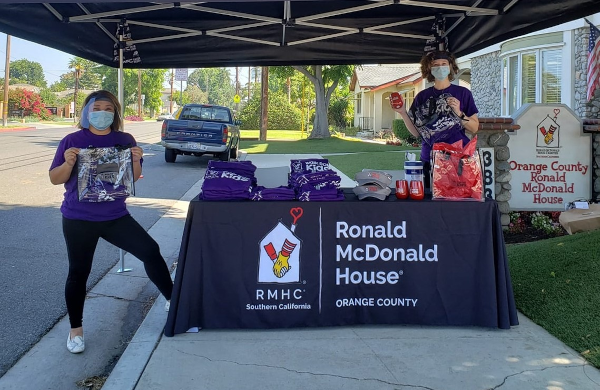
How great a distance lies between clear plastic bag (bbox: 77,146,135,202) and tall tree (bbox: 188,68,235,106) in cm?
15827

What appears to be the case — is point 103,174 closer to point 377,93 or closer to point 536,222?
point 536,222

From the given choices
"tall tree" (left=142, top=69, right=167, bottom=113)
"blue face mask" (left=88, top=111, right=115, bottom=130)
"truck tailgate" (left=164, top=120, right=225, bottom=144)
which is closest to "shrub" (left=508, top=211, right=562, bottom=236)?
"blue face mask" (left=88, top=111, right=115, bottom=130)

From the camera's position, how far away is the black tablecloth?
14.9 feet

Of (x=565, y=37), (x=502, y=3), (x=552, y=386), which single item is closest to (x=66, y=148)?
(x=552, y=386)

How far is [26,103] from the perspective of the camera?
6500 cm

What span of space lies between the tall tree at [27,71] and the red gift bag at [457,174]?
15956 centimetres

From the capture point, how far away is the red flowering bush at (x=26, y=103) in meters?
63.8

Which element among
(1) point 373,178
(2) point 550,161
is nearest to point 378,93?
(2) point 550,161

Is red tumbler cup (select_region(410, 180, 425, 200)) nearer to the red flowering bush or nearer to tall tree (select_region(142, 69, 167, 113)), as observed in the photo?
the red flowering bush

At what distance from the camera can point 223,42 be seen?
286 inches

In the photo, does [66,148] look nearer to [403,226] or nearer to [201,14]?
[403,226]

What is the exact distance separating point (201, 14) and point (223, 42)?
2.48 feet

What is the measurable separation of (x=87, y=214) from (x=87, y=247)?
0.24m

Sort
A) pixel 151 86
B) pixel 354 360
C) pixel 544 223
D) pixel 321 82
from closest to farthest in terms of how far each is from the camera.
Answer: pixel 354 360
pixel 544 223
pixel 321 82
pixel 151 86
